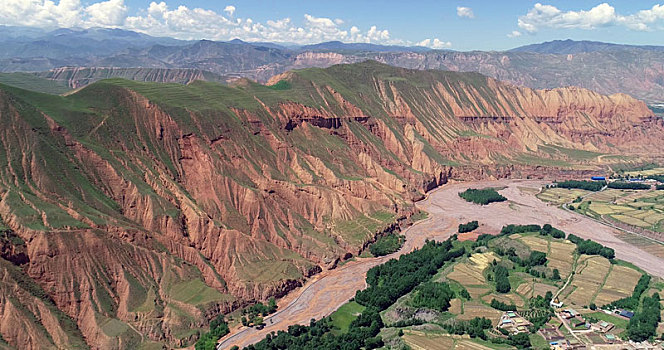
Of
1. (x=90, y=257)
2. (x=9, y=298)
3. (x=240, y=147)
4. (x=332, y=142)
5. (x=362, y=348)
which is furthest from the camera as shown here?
(x=332, y=142)

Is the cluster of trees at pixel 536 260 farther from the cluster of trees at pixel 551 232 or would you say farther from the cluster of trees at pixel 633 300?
the cluster of trees at pixel 633 300

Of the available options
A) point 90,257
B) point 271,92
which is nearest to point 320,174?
point 271,92

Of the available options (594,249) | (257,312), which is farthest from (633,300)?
(257,312)

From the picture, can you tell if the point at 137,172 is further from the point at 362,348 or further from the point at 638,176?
the point at 638,176

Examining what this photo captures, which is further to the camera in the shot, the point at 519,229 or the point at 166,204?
the point at 519,229

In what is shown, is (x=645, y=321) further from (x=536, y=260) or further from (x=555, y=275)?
(x=536, y=260)

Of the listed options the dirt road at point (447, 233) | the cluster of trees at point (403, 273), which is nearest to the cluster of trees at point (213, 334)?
the dirt road at point (447, 233)

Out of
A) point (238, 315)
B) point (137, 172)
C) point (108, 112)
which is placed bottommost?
point (238, 315)
